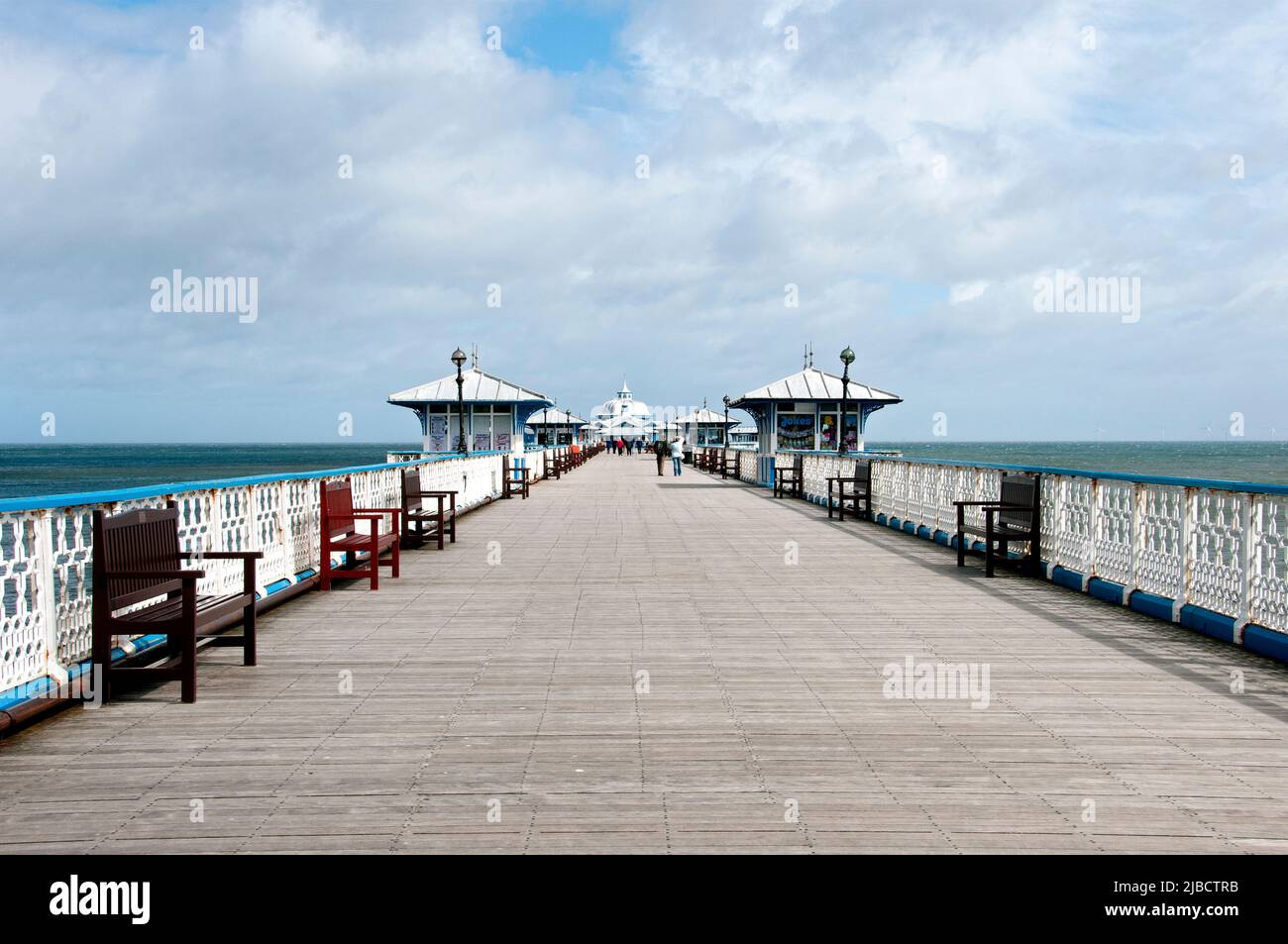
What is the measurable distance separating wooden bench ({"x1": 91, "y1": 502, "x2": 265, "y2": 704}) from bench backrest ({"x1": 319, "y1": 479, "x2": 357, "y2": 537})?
10.8ft

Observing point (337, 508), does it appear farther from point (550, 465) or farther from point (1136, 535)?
point (550, 465)

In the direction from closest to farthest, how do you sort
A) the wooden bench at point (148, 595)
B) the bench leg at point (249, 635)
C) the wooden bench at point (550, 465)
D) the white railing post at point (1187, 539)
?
the wooden bench at point (148, 595)
the bench leg at point (249, 635)
the white railing post at point (1187, 539)
the wooden bench at point (550, 465)

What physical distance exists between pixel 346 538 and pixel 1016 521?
7296 millimetres

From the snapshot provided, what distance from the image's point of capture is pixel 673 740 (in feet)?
15.8

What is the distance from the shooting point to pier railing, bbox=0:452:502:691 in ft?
17.4

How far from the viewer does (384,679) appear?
20.1 feet

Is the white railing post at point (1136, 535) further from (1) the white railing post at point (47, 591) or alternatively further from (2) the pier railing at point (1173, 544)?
(1) the white railing post at point (47, 591)

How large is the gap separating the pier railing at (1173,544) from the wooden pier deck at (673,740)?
0.30 meters

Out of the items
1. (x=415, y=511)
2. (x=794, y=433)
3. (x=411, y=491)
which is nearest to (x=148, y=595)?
(x=411, y=491)

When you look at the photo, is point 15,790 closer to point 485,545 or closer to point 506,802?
point 506,802

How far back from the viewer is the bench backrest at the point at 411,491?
518 inches

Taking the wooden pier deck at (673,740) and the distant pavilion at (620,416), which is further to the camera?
the distant pavilion at (620,416)

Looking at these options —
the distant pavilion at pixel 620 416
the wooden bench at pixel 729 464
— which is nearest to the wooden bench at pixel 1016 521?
the wooden bench at pixel 729 464
